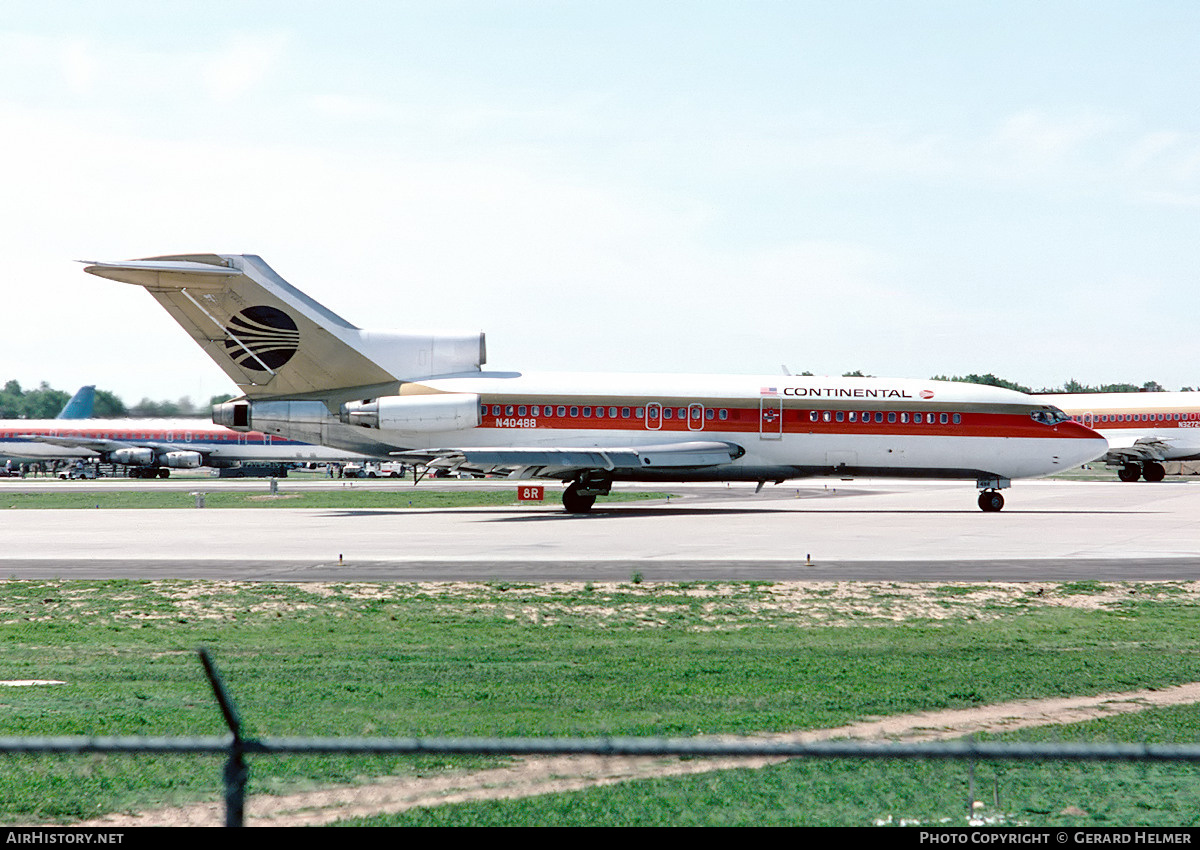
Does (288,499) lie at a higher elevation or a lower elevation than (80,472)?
higher

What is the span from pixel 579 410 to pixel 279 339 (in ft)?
32.8

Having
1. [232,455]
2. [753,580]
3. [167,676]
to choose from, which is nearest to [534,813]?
[167,676]

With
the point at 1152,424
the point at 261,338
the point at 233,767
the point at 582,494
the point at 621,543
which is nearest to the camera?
the point at 233,767

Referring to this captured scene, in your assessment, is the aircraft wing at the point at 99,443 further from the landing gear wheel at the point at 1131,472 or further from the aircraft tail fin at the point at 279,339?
A: the landing gear wheel at the point at 1131,472

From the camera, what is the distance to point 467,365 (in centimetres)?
3588

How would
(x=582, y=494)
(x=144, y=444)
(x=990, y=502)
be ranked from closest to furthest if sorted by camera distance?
1. (x=582, y=494)
2. (x=990, y=502)
3. (x=144, y=444)

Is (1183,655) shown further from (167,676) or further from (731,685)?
(167,676)

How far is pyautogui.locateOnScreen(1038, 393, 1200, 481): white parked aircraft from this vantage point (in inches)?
2340

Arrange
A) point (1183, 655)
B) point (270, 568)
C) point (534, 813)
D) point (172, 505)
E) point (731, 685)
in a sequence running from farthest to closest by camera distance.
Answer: point (172, 505) → point (270, 568) → point (1183, 655) → point (731, 685) → point (534, 813)

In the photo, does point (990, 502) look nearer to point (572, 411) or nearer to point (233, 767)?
point (572, 411)

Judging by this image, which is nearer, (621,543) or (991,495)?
(621,543)

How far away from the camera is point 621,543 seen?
23125mm

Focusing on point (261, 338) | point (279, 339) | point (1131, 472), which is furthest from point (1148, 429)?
point (261, 338)

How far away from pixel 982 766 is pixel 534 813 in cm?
303
